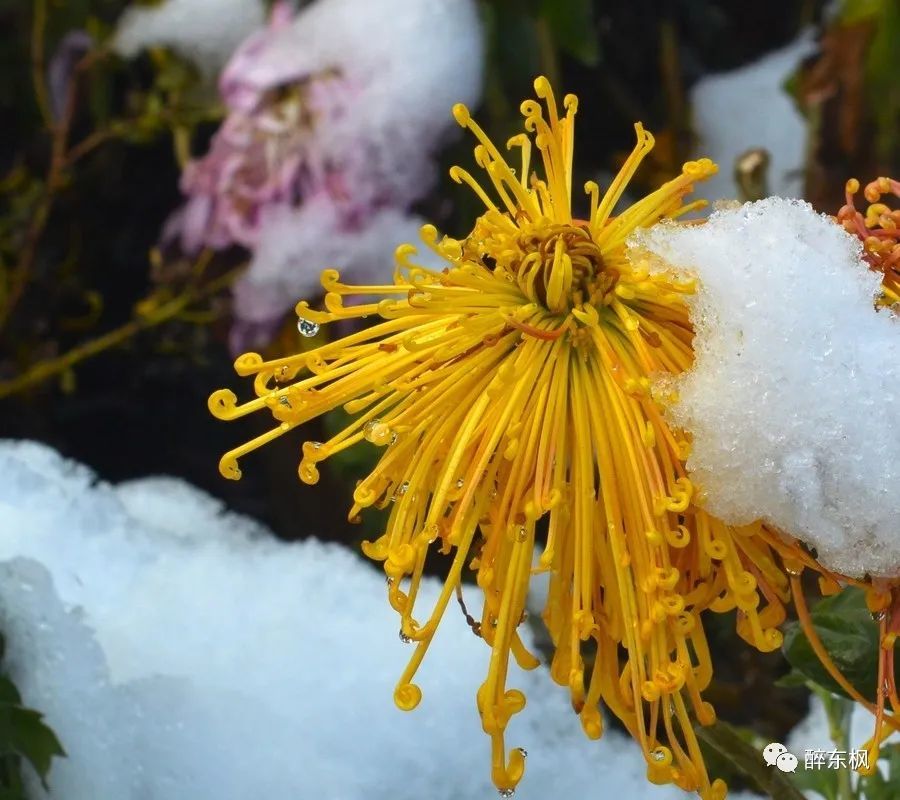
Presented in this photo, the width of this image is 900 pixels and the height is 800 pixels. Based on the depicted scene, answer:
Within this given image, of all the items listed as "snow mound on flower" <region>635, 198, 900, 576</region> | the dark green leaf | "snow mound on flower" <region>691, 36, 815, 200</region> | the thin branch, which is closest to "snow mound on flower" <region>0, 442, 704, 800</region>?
the dark green leaf

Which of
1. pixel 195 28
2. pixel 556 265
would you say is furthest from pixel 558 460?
pixel 195 28

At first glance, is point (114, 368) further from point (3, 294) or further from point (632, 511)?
point (632, 511)

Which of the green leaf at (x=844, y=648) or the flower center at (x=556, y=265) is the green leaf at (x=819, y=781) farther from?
the flower center at (x=556, y=265)

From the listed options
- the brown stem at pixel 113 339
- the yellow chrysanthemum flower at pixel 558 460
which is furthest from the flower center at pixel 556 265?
the brown stem at pixel 113 339

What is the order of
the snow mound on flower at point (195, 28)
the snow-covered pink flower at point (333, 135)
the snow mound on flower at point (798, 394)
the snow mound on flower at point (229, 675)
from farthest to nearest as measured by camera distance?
the snow mound on flower at point (195, 28) < the snow-covered pink flower at point (333, 135) < the snow mound on flower at point (229, 675) < the snow mound on flower at point (798, 394)

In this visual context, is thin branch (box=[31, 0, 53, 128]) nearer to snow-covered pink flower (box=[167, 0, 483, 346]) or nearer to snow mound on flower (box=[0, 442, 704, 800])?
snow-covered pink flower (box=[167, 0, 483, 346])

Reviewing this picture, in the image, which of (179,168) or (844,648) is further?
(179,168)

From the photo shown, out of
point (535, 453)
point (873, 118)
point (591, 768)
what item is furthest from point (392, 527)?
point (873, 118)

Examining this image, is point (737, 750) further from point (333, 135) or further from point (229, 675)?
point (333, 135)
